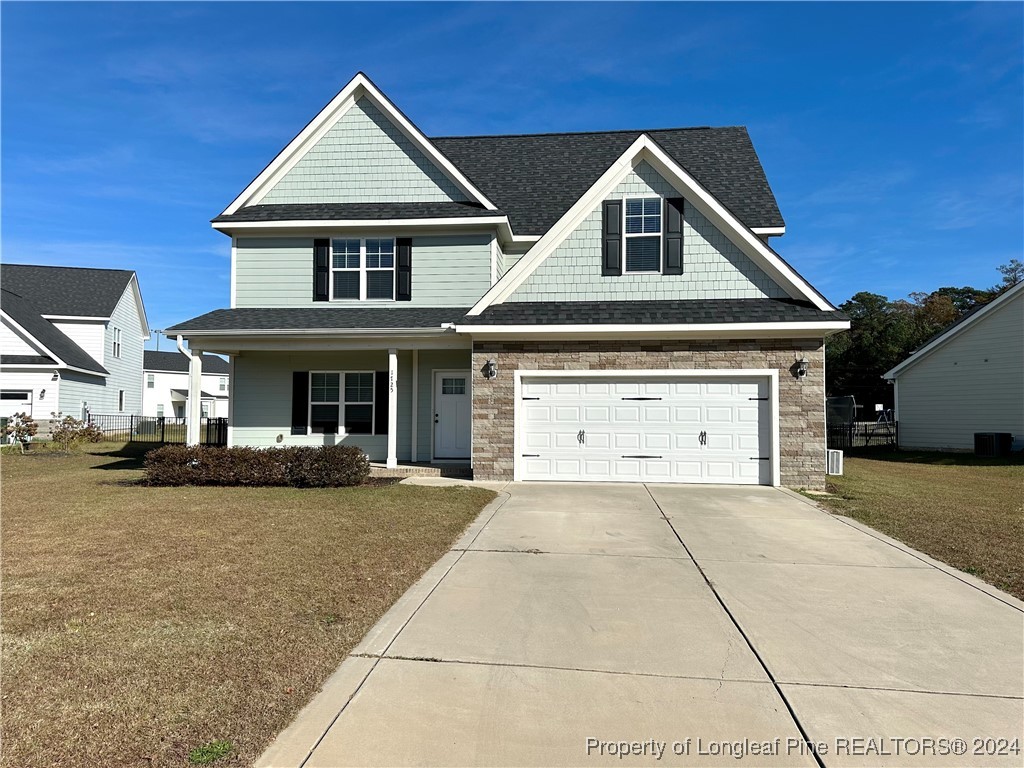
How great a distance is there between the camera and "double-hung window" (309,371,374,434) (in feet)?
51.1

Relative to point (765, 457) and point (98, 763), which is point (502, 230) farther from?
point (98, 763)

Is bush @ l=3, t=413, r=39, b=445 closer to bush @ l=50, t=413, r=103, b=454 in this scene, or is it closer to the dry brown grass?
bush @ l=50, t=413, r=103, b=454

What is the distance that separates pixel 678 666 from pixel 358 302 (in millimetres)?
13130

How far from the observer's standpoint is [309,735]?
122 inches

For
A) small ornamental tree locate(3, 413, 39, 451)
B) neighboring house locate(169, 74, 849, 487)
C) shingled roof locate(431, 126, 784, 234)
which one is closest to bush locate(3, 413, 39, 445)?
small ornamental tree locate(3, 413, 39, 451)

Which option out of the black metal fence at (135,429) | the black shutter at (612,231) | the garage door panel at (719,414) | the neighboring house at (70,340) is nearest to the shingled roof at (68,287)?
the neighboring house at (70,340)

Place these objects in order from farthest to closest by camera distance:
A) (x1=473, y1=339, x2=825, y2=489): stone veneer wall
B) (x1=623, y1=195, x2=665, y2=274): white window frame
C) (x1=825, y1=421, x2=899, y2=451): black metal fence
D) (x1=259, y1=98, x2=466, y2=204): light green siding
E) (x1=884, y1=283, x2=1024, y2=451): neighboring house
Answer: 1. (x1=825, y1=421, x2=899, y2=451): black metal fence
2. (x1=884, y1=283, x2=1024, y2=451): neighboring house
3. (x1=259, y1=98, x2=466, y2=204): light green siding
4. (x1=623, y1=195, x2=665, y2=274): white window frame
5. (x1=473, y1=339, x2=825, y2=489): stone veneer wall

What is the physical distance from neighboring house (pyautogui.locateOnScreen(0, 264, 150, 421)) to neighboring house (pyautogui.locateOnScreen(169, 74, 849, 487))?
701 inches

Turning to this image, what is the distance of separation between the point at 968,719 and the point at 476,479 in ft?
32.5

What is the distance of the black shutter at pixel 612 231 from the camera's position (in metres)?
12.9

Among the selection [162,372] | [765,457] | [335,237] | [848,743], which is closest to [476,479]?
[765,457]

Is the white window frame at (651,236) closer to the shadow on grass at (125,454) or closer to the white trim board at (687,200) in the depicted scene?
the white trim board at (687,200)

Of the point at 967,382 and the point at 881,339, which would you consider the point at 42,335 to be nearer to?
the point at 967,382

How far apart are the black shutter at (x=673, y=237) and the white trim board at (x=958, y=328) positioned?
1404cm
